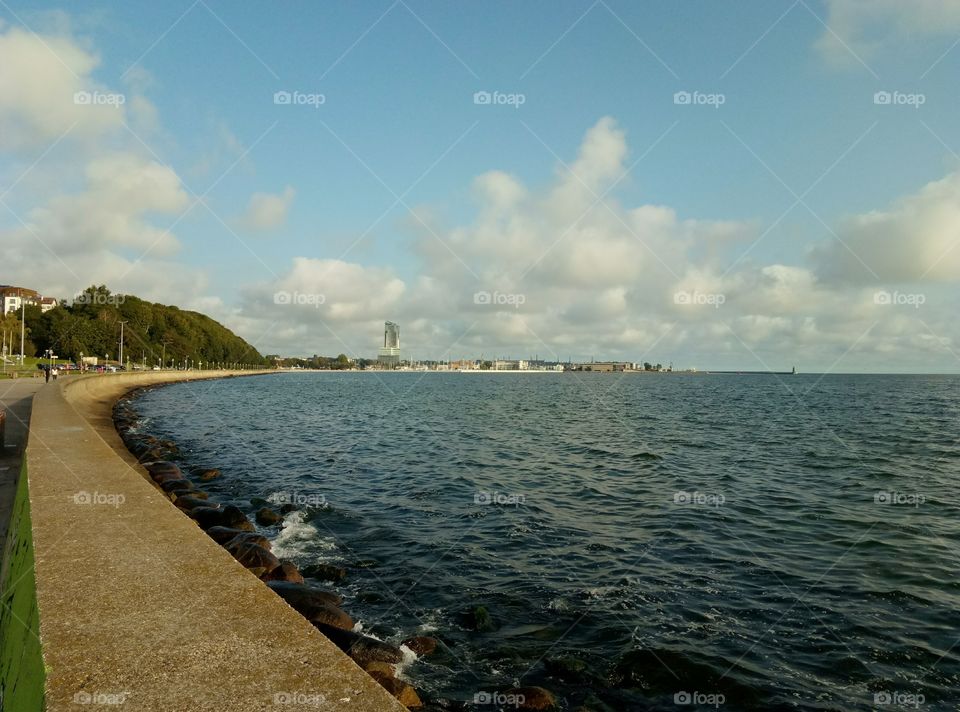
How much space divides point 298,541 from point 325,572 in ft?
8.93

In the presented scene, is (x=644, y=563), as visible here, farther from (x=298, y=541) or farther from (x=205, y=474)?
(x=205, y=474)

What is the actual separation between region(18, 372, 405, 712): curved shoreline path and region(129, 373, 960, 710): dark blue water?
143 inches

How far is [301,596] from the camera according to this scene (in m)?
8.93

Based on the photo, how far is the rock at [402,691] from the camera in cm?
708

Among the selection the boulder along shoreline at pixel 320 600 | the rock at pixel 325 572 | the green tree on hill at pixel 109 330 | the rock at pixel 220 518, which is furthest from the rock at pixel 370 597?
the green tree on hill at pixel 109 330

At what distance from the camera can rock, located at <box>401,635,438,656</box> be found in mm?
8781

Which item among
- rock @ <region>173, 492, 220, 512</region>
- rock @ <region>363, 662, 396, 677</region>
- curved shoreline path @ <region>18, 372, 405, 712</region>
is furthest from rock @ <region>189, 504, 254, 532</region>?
rock @ <region>363, 662, 396, 677</region>

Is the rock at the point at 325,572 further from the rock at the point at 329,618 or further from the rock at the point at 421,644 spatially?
the rock at the point at 421,644

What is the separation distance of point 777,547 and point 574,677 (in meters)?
8.81

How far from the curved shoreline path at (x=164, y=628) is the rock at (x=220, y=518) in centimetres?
596

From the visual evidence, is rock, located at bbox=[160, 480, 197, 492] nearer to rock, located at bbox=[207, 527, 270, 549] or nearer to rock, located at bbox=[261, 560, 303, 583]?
rock, located at bbox=[207, 527, 270, 549]

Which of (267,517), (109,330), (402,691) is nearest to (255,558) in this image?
(402,691)

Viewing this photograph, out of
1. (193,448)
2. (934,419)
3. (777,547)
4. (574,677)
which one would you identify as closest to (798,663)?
(574,677)

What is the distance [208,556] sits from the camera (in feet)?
21.5
